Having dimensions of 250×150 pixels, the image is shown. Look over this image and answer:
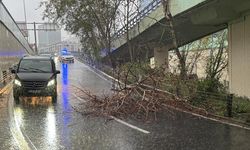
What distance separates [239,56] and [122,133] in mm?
11844

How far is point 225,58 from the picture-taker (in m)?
28.6

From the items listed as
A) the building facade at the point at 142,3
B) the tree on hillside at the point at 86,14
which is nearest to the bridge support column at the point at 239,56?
the building facade at the point at 142,3

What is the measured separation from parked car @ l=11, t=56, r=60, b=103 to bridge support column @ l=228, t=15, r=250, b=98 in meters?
8.44

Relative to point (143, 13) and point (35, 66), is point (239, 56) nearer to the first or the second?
point (35, 66)

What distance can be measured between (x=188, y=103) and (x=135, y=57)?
2470 centimetres

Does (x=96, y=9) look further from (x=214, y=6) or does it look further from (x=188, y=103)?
(x=188, y=103)

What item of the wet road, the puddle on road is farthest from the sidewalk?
the puddle on road

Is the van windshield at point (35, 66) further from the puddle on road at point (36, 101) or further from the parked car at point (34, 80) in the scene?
the puddle on road at point (36, 101)

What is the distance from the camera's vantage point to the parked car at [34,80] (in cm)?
2164

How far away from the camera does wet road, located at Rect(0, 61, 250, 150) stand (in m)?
11.2

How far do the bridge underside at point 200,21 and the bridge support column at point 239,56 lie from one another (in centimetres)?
51

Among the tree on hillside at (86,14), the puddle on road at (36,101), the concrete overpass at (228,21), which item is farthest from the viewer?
the tree on hillside at (86,14)

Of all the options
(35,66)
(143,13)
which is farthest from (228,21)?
(143,13)

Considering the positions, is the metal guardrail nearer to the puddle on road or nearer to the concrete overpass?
the concrete overpass
